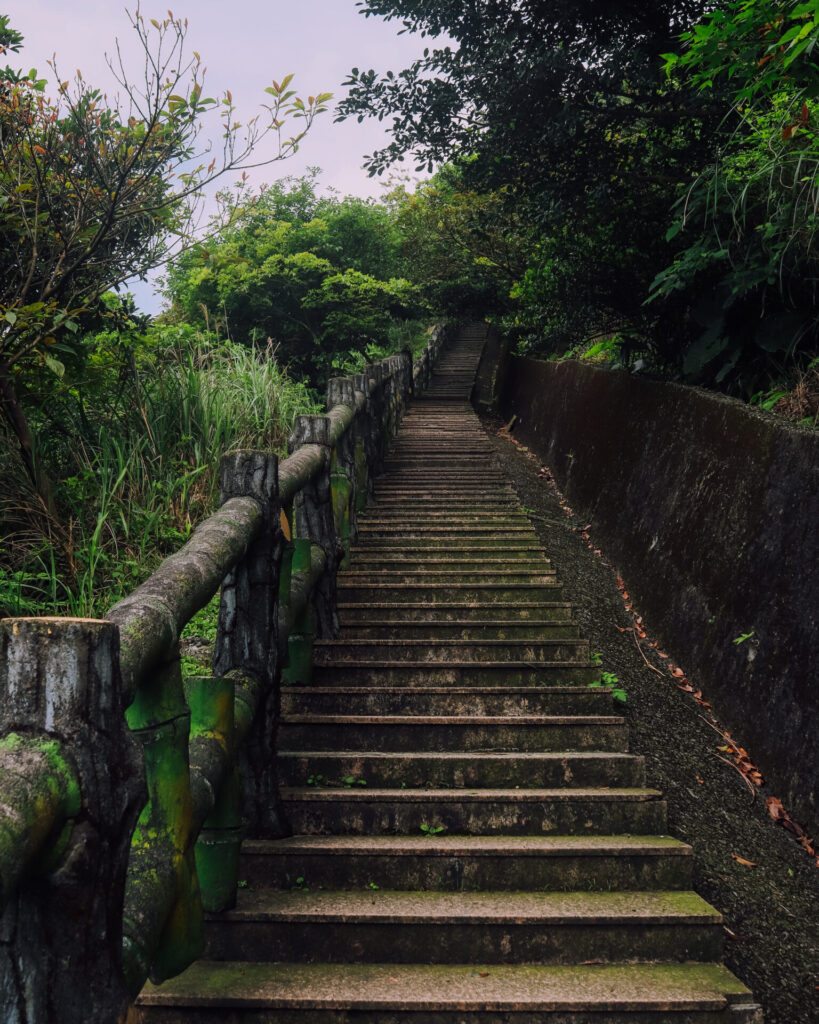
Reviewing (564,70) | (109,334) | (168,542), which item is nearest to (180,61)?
(109,334)

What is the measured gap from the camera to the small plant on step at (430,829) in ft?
8.62

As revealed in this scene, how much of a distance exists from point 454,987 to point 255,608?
120 cm

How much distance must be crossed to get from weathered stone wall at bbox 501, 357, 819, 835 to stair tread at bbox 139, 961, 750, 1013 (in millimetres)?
1323

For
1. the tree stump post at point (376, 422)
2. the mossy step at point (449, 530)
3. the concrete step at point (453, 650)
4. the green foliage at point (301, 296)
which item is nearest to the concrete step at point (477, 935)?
the concrete step at point (453, 650)

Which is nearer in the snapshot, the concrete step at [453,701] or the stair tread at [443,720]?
the stair tread at [443,720]

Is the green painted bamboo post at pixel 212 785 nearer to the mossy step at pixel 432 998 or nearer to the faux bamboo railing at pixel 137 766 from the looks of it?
the faux bamboo railing at pixel 137 766

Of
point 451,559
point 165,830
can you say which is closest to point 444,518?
point 451,559

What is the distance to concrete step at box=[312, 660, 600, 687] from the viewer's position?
11.7 feet

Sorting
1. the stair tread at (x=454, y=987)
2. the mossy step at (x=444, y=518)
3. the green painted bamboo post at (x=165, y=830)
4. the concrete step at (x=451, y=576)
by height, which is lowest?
the stair tread at (x=454, y=987)

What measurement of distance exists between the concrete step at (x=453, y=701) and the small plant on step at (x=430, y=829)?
714 millimetres

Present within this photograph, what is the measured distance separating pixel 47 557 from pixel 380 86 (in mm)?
4948

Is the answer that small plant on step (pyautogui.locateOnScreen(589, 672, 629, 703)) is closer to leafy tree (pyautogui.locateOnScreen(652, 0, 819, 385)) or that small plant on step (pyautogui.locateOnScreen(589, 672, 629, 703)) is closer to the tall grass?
leafy tree (pyautogui.locateOnScreen(652, 0, 819, 385))

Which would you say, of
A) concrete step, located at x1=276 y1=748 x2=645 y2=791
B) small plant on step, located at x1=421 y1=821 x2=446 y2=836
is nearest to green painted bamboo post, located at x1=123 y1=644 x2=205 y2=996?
small plant on step, located at x1=421 y1=821 x2=446 y2=836

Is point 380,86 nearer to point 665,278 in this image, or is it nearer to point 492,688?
point 665,278
